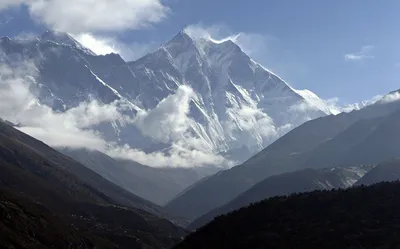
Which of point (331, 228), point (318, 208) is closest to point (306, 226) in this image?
point (331, 228)

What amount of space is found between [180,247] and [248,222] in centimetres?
1186

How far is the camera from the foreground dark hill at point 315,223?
281ft

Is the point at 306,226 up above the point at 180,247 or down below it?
above

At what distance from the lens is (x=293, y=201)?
107625 millimetres

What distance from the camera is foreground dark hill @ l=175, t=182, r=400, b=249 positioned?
281ft

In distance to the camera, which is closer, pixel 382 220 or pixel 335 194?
pixel 382 220

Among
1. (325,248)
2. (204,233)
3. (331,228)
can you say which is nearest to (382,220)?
(331,228)

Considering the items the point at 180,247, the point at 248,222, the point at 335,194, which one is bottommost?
the point at 180,247

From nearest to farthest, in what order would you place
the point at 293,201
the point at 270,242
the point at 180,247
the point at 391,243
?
the point at 391,243 < the point at 270,242 < the point at 180,247 < the point at 293,201

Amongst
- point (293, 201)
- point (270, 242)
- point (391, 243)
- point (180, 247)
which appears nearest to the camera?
point (391, 243)

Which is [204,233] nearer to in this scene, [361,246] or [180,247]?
[180,247]

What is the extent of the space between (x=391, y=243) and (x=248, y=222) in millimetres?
26060

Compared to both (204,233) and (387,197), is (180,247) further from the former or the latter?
(387,197)

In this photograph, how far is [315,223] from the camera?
94562 millimetres
